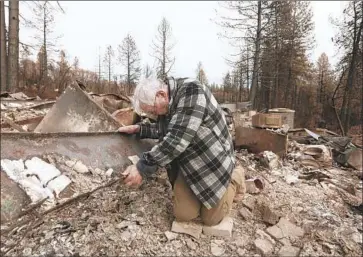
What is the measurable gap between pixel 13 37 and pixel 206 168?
340 inches

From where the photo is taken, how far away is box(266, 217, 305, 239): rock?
2.34 metres

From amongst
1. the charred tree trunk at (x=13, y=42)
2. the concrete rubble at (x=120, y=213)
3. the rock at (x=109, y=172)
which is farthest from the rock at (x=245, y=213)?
the charred tree trunk at (x=13, y=42)

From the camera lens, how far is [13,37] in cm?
862

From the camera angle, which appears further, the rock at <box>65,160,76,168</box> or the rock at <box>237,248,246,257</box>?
the rock at <box>65,160,76,168</box>

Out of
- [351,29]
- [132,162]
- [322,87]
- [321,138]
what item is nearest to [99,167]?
[132,162]

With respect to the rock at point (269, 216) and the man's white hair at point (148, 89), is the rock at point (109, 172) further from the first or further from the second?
the rock at point (269, 216)

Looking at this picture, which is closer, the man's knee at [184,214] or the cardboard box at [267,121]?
the man's knee at [184,214]

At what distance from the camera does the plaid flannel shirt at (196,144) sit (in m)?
2.01

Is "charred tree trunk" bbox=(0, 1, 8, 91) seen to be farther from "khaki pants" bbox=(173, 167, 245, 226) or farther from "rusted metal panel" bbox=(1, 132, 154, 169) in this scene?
"khaki pants" bbox=(173, 167, 245, 226)

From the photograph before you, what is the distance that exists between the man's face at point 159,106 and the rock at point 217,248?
1.01 m

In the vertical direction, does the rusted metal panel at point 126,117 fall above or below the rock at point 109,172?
above

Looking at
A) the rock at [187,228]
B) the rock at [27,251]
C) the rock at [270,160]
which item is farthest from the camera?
the rock at [270,160]

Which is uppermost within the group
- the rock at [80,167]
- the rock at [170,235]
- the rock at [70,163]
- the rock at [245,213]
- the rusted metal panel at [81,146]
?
the rusted metal panel at [81,146]

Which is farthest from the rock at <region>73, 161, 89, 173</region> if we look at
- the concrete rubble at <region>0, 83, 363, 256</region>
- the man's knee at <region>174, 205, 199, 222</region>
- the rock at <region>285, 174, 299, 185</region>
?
the rock at <region>285, 174, 299, 185</region>
